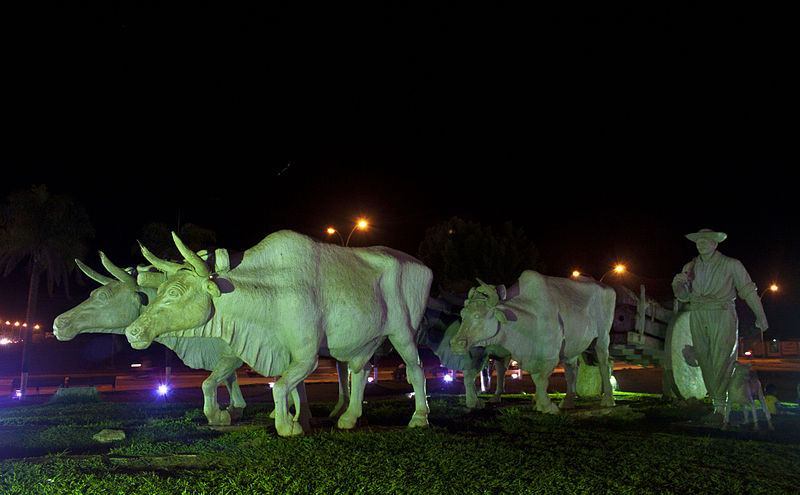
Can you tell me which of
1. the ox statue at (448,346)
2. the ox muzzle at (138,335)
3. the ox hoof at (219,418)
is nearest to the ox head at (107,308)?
the ox muzzle at (138,335)

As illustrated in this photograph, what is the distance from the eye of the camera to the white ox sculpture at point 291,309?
7.61 m

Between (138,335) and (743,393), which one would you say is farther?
(743,393)

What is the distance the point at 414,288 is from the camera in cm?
903

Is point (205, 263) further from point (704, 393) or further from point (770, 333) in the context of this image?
point (770, 333)

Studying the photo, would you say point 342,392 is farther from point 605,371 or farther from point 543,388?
point 605,371

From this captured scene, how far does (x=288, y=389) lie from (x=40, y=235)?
60.4 ft

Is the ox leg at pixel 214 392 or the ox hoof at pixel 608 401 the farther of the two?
the ox hoof at pixel 608 401

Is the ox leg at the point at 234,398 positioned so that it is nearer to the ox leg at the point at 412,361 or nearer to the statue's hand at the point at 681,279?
the ox leg at the point at 412,361

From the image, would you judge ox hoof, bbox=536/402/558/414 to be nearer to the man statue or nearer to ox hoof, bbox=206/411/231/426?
the man statue

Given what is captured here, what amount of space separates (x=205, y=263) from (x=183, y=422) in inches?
122

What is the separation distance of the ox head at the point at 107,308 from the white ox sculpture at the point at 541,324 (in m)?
4.60

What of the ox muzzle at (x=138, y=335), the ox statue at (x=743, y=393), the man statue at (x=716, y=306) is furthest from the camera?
the man statue at (x=716, y=306)

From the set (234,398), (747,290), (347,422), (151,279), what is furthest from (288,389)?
(747,290)

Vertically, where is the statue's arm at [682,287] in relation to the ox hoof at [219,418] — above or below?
above
